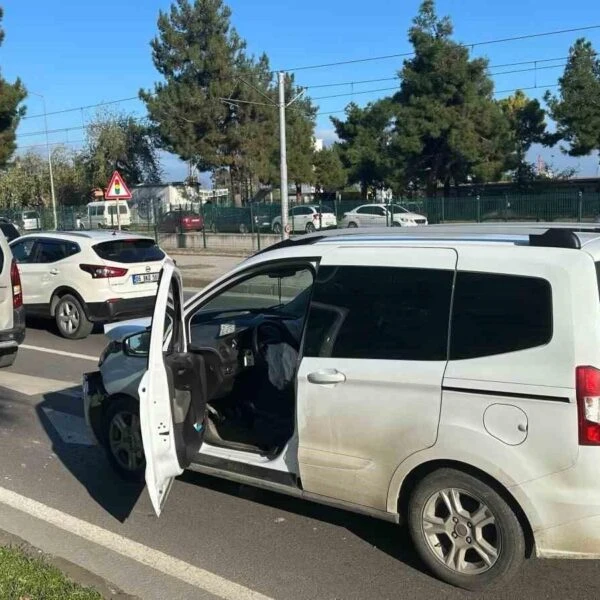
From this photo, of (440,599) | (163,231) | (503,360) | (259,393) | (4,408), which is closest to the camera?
(503,360)

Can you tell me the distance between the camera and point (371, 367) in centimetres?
351

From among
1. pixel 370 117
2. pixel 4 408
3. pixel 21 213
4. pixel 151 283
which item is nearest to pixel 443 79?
pixel 370 117

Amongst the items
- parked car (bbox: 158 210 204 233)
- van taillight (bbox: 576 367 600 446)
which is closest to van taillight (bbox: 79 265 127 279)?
van taillight (bbox: 576 367 600 446)

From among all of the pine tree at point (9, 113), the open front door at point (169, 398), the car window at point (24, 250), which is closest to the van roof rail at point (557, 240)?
the open front door at point (169, 398)

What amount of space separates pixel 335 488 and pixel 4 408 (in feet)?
14.4

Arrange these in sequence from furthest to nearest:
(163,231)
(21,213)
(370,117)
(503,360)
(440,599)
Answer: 1. (370,117)
2. (21,213)
3. (163,231)
4. (440,599)
5. (503,360)

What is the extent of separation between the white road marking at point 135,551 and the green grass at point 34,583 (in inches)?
18.8

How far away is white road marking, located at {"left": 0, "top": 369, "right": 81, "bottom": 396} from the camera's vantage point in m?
7.47

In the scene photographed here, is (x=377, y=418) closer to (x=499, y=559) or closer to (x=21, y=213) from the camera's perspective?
(x=499, y=559)

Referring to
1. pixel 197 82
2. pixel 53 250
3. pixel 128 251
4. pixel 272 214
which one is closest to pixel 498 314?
pixel 128 251

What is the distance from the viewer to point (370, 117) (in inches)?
2146

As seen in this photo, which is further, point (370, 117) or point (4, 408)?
point (370, 117)

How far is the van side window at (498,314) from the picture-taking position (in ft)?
10.2

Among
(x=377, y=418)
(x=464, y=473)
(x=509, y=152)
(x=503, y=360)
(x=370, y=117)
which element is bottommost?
(x=464, y=473)
